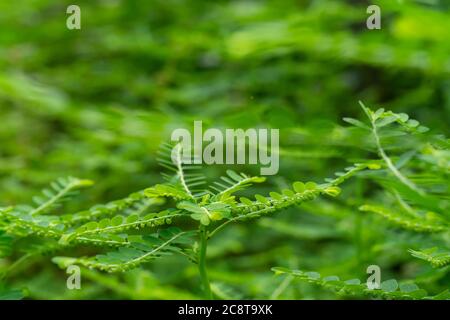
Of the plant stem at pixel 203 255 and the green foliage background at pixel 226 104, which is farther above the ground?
the green foliage background at pixel 226 104

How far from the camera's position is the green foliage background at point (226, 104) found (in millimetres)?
1263

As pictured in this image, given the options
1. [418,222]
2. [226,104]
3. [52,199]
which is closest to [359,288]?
[418,222]

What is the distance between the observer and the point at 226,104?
6.56 ft

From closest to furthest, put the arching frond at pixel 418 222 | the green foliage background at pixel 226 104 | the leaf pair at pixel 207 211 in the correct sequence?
the leaf pair at pixel 207 211
the arching frond at pixel 418 222
the green foliage background at pixel 226 104

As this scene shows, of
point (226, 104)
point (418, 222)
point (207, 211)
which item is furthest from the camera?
point (226, 104)

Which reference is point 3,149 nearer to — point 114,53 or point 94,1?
point 114,53

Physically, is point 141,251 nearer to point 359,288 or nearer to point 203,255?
point 203,255

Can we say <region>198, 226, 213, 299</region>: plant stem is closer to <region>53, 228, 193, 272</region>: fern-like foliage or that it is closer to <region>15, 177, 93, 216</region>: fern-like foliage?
<region>53, 228, 193, 272</region>: fern-like foliage

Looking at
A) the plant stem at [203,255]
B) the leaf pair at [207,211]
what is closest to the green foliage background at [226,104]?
the plant stem at [203,255]

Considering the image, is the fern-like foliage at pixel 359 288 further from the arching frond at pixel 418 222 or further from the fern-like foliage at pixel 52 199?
the fern-like foliage at pixel 52 199
